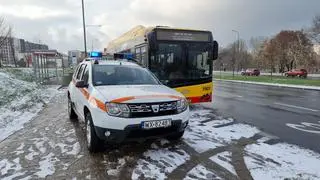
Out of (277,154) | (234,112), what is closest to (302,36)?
(234,112)

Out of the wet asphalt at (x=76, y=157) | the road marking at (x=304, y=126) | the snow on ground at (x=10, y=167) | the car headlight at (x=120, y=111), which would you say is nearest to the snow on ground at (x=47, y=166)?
the wet asphalt at (x=76, y=157)

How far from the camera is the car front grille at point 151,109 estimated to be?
18.7ft

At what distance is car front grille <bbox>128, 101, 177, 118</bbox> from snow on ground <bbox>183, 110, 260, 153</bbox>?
1.11 m

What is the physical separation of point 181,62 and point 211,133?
3.97 metres

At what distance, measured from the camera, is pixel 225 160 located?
5.83 m

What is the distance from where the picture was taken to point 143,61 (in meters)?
11.6

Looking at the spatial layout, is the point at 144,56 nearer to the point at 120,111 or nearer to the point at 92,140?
the point at 92,140

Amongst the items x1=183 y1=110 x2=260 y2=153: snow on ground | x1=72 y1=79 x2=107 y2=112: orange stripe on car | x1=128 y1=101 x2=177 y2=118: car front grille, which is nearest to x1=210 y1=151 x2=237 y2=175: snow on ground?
x1=183 y1=110 x2=260 y2=153: snow on ground

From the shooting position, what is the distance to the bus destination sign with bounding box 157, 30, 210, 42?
1108 cm

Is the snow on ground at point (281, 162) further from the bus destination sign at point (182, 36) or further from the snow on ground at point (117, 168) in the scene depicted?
the bus destination sign at point (182, 36)

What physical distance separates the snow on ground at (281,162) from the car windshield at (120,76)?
2678mm

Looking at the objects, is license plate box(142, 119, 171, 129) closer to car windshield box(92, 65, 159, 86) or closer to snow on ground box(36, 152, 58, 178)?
car windshield box(92, 65, 159, 86)

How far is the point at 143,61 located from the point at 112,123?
6197mm

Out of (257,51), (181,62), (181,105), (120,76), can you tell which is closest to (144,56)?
(181,62)
